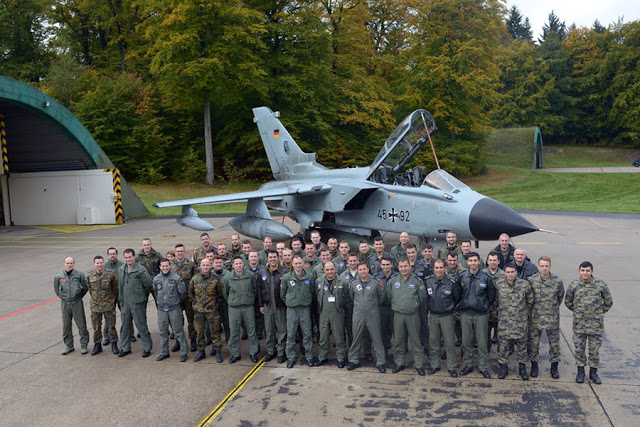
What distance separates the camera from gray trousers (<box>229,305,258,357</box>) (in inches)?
261

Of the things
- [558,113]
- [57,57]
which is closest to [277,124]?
[57,57]

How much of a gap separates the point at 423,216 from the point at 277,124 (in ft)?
24.9

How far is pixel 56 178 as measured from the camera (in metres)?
22.4

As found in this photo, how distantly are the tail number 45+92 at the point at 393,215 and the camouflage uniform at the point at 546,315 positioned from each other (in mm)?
5499

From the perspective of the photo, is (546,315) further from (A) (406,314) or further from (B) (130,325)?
(B) (130,325)

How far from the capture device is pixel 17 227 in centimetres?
2253

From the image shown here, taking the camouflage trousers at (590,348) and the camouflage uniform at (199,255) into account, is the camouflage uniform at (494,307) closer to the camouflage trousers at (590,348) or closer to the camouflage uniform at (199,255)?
the camouflage trousers at (590,348)

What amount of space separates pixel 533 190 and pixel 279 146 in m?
21.8

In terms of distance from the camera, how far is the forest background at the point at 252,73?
99.0 feet

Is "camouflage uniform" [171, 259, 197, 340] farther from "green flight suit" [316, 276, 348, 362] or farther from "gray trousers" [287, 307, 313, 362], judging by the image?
"green flight suit" [316, 276, 348, 362]

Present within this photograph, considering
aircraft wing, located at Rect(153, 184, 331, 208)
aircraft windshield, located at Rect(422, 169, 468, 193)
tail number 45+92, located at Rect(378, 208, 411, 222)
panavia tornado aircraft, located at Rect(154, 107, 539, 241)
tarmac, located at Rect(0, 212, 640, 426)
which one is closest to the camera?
tarmac, located at Rect(0, 212, 640, 426)

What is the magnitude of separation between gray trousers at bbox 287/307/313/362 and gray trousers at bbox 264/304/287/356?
0.20 metres

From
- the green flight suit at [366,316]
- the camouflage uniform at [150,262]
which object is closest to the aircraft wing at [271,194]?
the camouflage uniform at [150,262]

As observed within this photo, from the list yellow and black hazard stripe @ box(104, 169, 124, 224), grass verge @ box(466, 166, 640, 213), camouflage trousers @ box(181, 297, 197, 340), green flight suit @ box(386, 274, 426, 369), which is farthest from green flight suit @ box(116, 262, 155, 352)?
grass verge @ box(466, 166, 640, 213)
